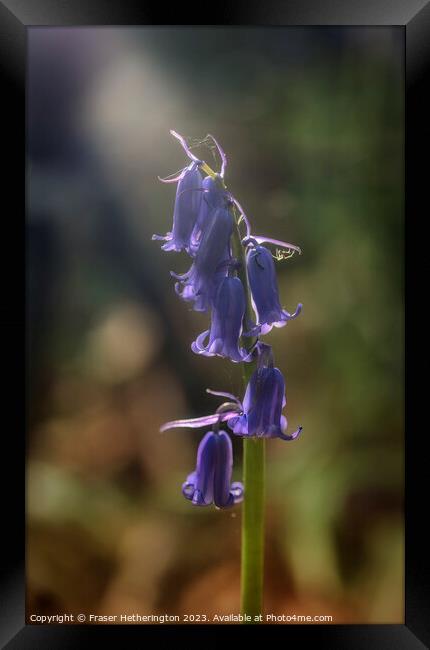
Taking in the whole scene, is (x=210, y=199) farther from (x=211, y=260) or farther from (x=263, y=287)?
(x=263, y=287)

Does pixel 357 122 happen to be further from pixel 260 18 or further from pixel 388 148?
pixel 260 18

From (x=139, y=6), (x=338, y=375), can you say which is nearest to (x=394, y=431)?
(x=338, y=375)

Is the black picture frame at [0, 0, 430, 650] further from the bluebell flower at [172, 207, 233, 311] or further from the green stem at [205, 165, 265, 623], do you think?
the bluebell flower at [172, 207, 233, 311]

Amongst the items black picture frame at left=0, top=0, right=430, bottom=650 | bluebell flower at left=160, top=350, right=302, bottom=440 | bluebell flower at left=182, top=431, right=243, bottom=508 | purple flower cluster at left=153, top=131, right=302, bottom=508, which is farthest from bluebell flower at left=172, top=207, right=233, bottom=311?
black picture frame at left=0, top=0, right=430, bottom=650

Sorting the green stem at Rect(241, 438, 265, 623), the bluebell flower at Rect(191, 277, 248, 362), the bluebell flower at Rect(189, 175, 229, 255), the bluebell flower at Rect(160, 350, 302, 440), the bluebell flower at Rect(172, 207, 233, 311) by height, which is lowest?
the green stem at Rect(241, 438, 265, 623)

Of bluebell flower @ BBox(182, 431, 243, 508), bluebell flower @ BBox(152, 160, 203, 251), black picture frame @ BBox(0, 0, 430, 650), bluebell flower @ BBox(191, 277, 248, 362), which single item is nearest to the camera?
bluebell flower @ BBox(191, 277, 248, 362)
